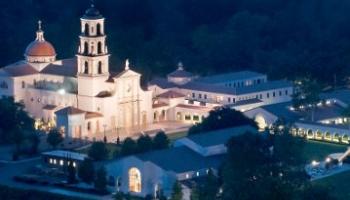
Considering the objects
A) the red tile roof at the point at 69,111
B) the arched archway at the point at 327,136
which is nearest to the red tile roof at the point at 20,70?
the red tile roof at the point at 69,111

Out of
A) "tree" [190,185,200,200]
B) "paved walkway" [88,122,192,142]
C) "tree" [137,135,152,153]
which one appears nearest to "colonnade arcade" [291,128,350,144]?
"paved walkway" [88,122,192,142]

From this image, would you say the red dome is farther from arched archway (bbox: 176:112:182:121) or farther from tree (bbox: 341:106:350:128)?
tree (bbox: 341:106:350:128)

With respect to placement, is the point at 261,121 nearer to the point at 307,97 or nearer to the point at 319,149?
the point at 307,97

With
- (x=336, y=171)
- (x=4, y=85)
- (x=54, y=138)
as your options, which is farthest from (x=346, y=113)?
(x=4, y=85)

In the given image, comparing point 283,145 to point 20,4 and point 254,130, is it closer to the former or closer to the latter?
point 254,130

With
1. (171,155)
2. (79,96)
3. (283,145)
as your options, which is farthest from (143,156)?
(79,96)

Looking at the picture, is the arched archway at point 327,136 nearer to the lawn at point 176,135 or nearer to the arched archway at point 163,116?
the lawn at point 176,135
